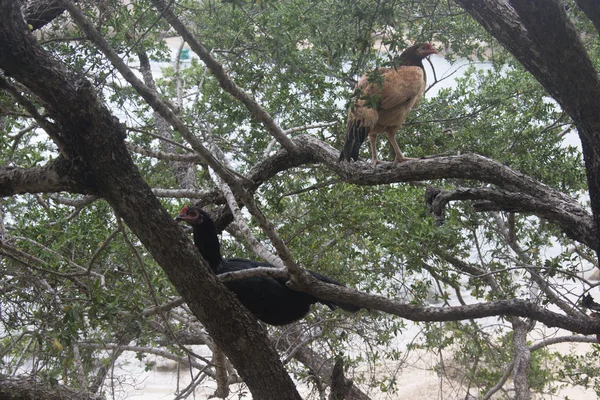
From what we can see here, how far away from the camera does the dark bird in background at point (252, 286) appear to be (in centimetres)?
369

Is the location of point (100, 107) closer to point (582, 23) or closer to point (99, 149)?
point (99, 149)

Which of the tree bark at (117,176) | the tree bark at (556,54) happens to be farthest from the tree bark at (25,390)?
the tree bark at (556,54)

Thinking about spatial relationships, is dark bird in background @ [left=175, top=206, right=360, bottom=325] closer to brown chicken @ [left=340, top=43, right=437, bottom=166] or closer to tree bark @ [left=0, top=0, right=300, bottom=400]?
tree bark @ [left=0, top=0, right=300, bottom=400]

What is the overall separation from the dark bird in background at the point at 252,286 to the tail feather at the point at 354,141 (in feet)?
2.67

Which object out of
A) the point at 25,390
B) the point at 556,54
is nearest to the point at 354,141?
the point at 556,54

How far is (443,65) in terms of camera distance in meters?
16.2

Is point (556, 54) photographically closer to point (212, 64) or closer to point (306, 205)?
point (212, 64)

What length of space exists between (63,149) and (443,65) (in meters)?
14.9

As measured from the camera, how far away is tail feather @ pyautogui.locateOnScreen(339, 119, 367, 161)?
3.75 m

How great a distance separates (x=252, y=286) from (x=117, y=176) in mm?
1325

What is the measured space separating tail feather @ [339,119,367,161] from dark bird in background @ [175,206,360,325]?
32.0 inches

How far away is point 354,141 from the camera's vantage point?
378 cm

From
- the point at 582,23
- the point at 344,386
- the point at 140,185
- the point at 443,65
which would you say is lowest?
the point at 344,386

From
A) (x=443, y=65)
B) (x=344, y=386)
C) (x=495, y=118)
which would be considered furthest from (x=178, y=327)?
(x=443, y=65)
